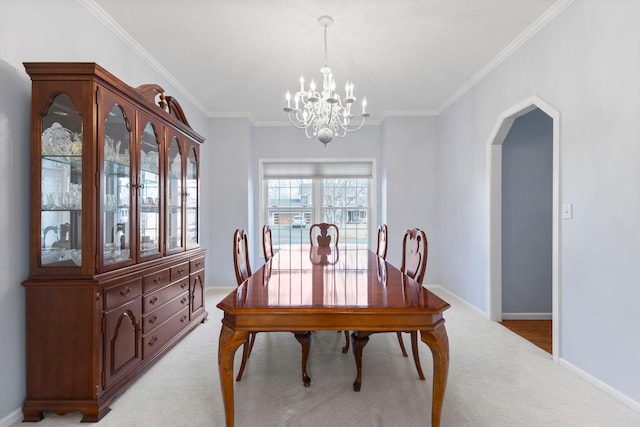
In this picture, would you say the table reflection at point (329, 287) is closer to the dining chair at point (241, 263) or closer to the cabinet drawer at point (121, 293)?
the dining chair at point (241, 263)

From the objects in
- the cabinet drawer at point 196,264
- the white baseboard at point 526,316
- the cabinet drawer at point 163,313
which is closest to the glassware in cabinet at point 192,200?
the cabinet drawer at point 196,264

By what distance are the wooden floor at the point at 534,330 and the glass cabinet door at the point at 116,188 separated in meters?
3.45

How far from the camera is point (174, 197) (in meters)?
3.14

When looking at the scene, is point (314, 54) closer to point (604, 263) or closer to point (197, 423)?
point (604, 263)

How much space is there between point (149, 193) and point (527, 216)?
3.89 m

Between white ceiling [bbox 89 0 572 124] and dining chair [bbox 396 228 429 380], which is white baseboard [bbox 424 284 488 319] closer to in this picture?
dining chair [bbox 396 228 429 380]

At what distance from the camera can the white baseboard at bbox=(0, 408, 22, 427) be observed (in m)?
1.83

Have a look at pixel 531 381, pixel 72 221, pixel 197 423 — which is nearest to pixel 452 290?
pixel 531 381

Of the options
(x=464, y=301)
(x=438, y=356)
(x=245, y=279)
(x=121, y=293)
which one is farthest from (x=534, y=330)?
(x=121, y=293)

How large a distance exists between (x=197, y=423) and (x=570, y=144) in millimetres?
3130

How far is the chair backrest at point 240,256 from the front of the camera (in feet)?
7.38

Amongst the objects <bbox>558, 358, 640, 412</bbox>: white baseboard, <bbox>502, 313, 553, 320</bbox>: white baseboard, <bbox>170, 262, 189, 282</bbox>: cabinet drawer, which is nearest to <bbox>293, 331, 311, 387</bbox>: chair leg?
<bbox>170, 262, 189, 282</bbox>: cabinet drawer

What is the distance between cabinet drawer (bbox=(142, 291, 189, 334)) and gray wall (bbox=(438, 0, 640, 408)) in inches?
122

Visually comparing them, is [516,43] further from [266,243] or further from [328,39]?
[266,243]
